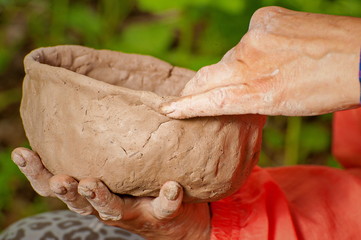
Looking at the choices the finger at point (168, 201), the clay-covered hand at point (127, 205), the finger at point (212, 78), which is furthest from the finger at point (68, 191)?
the finger at point (212, 78)

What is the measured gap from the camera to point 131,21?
2.96 m

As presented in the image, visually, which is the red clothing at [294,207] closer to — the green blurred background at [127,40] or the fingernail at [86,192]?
the fingernail at [86,192]

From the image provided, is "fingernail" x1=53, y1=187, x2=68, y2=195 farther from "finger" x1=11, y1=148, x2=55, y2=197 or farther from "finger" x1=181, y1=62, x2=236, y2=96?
"finger" x1=181, y1=62, x2=236, y2=96

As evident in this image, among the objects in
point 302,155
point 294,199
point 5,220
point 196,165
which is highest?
point 196,165

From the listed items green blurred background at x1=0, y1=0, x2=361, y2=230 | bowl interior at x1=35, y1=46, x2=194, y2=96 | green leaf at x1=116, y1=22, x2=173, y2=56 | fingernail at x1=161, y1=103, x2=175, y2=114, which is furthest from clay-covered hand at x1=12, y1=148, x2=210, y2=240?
green leaf at x1=116, y1=22, x2=173, y2=56

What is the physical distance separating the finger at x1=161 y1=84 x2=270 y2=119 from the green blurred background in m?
1.06

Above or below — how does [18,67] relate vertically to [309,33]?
below

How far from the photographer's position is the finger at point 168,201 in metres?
0.92

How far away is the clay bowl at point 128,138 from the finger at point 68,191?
0.06 feet

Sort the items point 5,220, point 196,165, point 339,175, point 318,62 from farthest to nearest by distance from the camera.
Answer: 1. point 5,220
2. point 339,175
3. point 196,165
4. point 318,62

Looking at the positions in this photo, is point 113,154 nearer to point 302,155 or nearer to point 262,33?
point 262,33

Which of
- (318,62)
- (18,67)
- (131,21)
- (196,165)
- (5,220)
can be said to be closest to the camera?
(318,62)

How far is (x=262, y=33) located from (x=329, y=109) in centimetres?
15

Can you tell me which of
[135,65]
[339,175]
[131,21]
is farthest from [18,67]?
[339,175]
